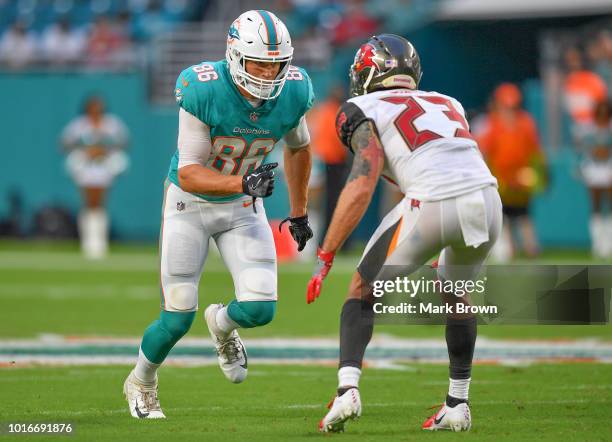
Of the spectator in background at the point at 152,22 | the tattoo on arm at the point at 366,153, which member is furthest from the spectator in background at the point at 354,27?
the tattoo on arm at the point at 366,153

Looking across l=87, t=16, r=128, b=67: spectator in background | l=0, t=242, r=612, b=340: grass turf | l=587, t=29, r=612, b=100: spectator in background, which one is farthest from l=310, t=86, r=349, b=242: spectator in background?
l=87, t=16, r=128, b=67: spectator in background

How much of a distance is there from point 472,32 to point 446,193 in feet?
47.1

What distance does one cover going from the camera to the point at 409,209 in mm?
5215

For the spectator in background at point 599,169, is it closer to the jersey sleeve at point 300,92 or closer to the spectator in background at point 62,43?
the spectator in background at point 62,43

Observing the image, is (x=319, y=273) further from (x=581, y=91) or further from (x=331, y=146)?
(x=581, y=91)

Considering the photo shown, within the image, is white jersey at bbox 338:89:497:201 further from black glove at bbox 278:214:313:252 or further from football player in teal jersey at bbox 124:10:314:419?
black glove at bbox 278:214:313:252

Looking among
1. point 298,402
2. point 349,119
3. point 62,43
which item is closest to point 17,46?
point 62,43

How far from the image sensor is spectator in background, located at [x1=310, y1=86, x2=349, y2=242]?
607 inches

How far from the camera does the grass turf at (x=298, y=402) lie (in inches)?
209

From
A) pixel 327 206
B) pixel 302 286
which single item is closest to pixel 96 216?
pixel 327 206

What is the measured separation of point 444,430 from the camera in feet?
17.7

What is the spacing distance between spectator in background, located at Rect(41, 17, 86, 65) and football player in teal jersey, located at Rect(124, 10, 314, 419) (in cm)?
1441

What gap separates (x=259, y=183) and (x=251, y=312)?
816mm

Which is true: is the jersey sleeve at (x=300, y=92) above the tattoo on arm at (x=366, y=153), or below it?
below
